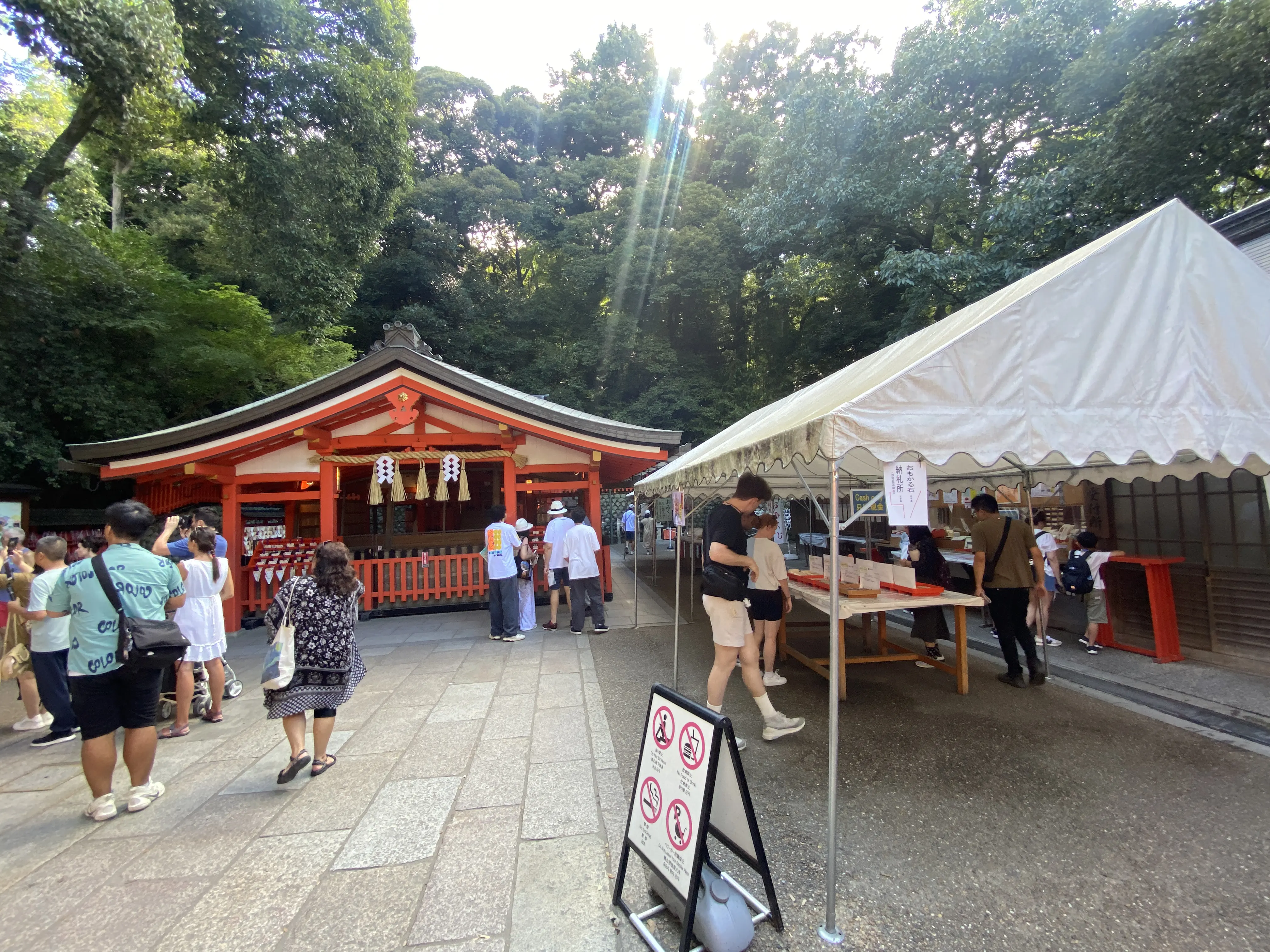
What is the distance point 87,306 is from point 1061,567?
58.7 ft

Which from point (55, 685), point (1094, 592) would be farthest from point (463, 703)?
point (1094, 592)

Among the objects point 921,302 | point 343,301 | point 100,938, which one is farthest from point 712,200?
point 100,938

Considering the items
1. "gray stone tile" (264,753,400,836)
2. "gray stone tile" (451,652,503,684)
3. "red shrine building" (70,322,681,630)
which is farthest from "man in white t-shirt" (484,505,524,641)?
"gray stone tile" (264,753,400,836)

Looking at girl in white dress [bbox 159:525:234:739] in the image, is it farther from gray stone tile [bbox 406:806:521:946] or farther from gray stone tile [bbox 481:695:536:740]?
gray stone tile [bbox 406:806:521:946]

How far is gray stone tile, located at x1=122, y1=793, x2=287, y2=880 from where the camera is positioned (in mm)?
2836

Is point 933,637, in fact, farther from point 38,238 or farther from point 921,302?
point 38,238

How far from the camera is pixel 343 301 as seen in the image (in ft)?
45.9

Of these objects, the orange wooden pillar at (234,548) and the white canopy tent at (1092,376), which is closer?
the white canopy tent at (1092,376)

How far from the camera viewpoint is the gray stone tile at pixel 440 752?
12.5ft

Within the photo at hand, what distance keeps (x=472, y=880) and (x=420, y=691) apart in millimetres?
3194

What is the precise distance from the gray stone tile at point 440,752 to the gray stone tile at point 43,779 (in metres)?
2.00

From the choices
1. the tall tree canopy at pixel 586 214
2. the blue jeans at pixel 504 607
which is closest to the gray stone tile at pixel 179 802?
the blue jeans at pixel 504 607

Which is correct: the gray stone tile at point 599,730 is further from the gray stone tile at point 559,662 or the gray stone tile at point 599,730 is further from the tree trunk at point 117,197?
the tree trunk at point 117,197

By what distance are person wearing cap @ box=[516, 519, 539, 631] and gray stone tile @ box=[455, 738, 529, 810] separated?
370 centimetres
